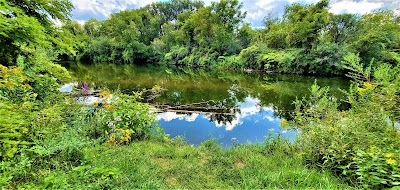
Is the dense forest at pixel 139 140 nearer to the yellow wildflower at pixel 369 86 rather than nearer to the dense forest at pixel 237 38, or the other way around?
the yellow wildflower at pixel 369 86

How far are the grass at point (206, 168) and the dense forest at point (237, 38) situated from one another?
115 inches

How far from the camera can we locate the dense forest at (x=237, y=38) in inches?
775

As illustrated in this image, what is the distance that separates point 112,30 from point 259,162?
45.8m

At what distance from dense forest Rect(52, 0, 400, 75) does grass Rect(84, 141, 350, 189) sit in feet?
9.57

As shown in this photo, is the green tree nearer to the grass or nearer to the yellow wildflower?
the grass

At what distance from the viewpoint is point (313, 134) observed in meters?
3.97

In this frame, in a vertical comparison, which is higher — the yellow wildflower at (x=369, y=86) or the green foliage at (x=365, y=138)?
the yellow wildflower at (x=369, y=86)

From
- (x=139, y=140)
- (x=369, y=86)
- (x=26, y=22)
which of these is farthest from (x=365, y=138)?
(x=26, y=22)

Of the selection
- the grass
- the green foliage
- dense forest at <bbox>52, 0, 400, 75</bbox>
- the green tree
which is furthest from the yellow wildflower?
dense forest at <bbox>52, 0, 400, 75</bbox>

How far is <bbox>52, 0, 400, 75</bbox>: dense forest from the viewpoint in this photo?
1969 centimetres

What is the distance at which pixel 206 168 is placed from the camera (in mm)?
3984

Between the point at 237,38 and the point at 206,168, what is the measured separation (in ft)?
113

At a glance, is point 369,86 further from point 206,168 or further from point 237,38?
point 237,38

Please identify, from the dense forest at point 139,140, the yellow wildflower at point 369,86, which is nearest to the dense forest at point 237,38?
the dense forest at point 139,140
